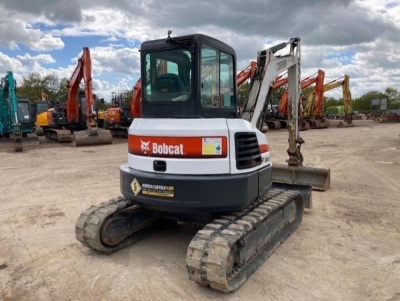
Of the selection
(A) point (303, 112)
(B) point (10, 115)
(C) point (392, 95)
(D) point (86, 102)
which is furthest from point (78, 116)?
(C) point (392, 95)

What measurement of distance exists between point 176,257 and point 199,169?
128cm

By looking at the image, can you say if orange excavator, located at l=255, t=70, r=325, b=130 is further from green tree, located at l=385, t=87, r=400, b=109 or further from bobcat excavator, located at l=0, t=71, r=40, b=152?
green tree, located at l=385, t=87, r=400, b=109

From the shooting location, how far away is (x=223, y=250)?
3703 mm

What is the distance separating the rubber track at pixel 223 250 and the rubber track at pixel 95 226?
1.32 m

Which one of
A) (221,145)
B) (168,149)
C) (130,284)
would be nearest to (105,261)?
(130,284)

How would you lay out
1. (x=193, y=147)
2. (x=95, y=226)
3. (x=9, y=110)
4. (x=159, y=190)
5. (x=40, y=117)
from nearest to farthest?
(x=193, y=147) < (x=159, y=190) < (x=95, y=226) < (x=9, y=110) < (x=40, y=117)

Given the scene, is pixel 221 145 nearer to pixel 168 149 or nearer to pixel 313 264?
pixel 168 149

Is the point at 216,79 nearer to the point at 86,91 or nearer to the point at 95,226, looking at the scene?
the point at 95,226

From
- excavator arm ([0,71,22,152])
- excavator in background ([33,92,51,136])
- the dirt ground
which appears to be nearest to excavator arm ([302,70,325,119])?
excavator in background ([33,92,51,136])

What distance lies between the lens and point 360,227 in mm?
5750

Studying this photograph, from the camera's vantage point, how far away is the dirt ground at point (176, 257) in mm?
3891

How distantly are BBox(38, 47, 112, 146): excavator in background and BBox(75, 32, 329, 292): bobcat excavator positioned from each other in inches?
506

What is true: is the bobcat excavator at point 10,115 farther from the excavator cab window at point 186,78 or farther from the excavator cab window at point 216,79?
the excavator cab window at point 216,79

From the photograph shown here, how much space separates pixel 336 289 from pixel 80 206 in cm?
485
